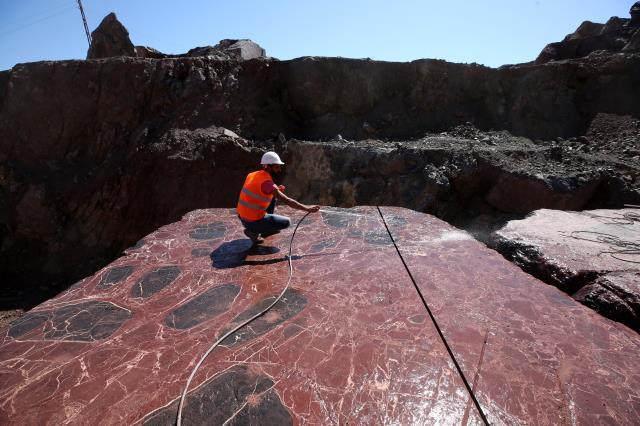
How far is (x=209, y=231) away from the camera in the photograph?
13.9 feet

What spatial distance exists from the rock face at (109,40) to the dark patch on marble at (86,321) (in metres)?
15.6

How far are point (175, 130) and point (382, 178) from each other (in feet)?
19.6

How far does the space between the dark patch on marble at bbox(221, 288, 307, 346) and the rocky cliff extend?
5329mm

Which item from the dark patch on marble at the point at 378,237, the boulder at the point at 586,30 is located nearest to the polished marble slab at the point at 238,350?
the dark patch on marble at the point at 378,237

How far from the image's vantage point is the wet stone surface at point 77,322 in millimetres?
2324

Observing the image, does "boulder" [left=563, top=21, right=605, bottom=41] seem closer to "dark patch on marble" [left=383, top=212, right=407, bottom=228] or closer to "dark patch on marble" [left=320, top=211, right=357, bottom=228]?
"dark patch on marble" [left=383, top=212, right=407, bottom=228]

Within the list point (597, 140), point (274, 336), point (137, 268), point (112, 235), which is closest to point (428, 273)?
point (274, 336)

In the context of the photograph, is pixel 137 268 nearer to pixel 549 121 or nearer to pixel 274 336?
pixel 274 336

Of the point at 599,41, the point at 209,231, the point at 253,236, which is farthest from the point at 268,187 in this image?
the point at 599,41

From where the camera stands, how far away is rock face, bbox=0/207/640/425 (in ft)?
5.46

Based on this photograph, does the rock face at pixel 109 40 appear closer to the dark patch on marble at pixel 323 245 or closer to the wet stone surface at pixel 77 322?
the dark patch on marble at pixel 323 245

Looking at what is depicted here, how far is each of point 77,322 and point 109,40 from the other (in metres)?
16.4

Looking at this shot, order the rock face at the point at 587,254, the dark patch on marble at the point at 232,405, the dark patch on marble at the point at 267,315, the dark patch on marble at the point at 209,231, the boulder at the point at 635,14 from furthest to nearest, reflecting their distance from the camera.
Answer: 1. the boulder at the point at 635,14
2. the dark patch on marble at the point at 209,231
3. the rock face at the point at 587,254
4. the dark patch on marble at the point at 267,315
5. the dark patch on marble at the point at 232,405

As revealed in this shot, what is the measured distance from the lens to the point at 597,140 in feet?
28.0
